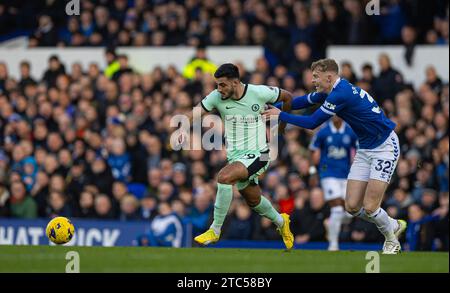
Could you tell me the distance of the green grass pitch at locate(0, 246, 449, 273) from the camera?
1270 centimetres

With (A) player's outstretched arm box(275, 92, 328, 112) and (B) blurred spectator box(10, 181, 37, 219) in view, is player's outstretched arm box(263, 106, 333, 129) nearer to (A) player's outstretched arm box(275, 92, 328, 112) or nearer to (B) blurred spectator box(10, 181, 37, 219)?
(A) player's outstretched arm box(275, 92, 328, 112)

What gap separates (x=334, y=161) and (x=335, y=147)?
0.24 metres

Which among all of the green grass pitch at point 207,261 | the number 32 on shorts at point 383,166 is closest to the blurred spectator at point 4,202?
the green grass pitch at point 207,261

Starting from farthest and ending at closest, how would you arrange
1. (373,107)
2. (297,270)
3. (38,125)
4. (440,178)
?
(38,125) < (440,178) < (373,107) < (297,270)

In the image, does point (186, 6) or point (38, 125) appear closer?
point (38, 125)

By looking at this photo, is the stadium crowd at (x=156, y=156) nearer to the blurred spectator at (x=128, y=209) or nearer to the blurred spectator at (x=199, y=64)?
the blurred spectator at (x=128, y=209)

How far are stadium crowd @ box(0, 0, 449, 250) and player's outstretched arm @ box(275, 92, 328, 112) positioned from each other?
447 centimetres

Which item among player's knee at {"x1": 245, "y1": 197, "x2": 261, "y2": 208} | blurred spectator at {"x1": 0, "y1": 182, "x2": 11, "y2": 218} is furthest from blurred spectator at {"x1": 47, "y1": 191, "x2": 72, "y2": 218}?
player's knee at {"x1": 245, "y1": 197, "x2": 261, "y2": 208}

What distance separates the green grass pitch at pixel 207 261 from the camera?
41.7 feet

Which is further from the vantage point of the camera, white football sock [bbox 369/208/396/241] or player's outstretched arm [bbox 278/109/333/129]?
white football sock [bbox 369/208/396/241]

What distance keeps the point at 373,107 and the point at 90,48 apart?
12.5 meters
